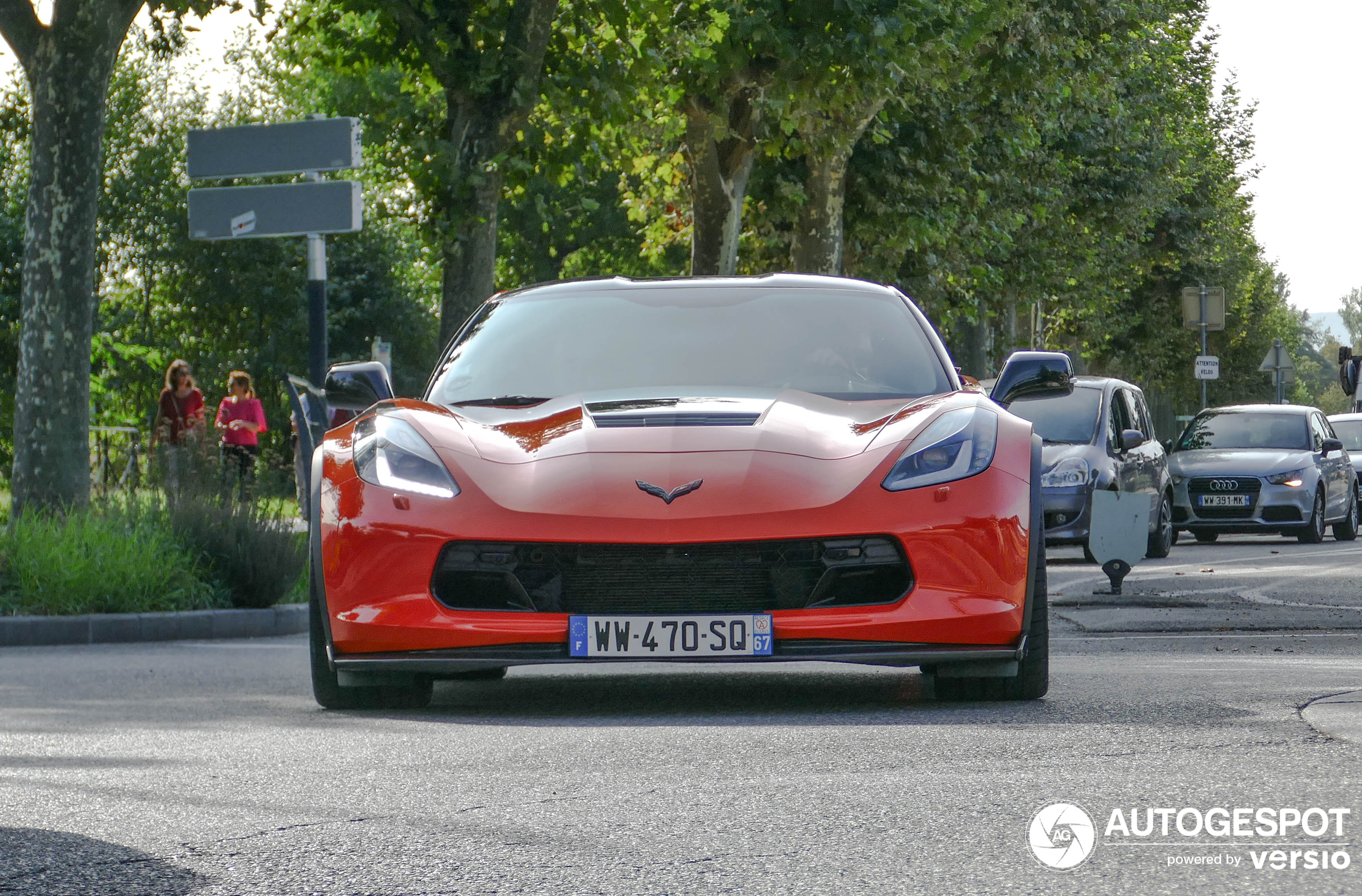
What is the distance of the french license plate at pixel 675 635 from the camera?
5.98 m

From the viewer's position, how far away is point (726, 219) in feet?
81.4

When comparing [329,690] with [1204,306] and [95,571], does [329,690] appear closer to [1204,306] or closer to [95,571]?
[95,571]

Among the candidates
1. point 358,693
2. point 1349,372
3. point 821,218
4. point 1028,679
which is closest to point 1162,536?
point 821,218

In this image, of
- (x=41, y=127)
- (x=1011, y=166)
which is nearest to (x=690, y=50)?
(x=41, y=127)

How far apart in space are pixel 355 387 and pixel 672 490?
1.72 meters

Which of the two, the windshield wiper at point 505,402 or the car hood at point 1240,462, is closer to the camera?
the windshield wiper at point 505,402

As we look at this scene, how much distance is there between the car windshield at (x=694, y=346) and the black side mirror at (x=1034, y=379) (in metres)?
0.21

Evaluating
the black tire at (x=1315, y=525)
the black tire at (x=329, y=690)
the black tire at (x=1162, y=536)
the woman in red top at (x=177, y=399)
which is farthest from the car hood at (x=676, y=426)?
the black tire at (x=1315, y=525)

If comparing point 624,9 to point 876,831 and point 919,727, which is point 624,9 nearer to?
point 919,727

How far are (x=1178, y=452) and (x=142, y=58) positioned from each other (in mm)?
27075

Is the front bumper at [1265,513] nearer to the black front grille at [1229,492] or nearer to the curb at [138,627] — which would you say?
the black front grille at [1229,492]

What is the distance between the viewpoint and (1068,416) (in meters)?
18.6

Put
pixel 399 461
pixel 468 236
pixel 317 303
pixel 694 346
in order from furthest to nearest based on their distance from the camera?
pixel 468 236 → pixel 317 303 → pixel 694 346 → pixel 399 461

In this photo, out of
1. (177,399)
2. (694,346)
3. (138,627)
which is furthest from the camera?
(177,399)
